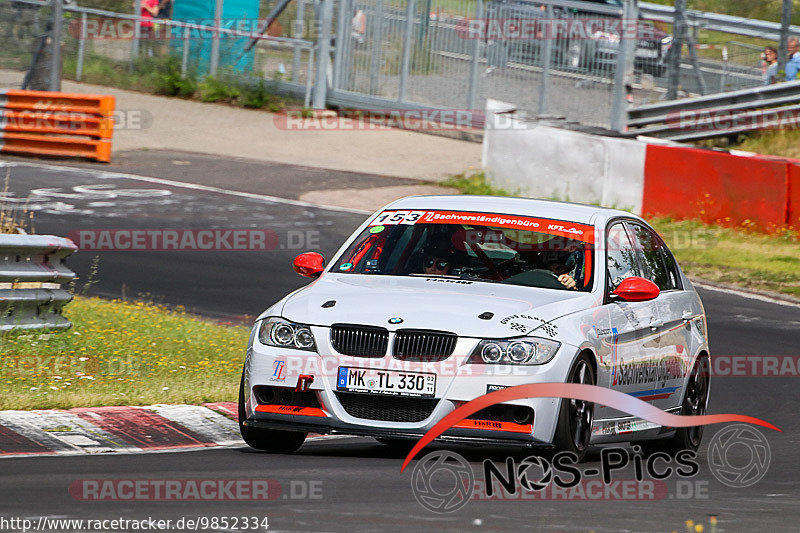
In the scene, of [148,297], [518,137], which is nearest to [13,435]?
[148,297]

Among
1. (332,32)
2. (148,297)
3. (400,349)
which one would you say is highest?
(332,32)

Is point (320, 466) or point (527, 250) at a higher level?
point (527, 250)

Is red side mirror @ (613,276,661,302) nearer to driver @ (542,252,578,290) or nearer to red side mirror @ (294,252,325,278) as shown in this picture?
driver @ (542,252,578,290)

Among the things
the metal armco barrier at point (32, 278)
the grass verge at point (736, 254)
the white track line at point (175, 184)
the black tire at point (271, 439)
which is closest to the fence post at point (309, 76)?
the white track line at point (175, 184)

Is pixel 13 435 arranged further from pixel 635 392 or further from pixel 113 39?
pixel 113 39

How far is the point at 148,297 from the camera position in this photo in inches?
570

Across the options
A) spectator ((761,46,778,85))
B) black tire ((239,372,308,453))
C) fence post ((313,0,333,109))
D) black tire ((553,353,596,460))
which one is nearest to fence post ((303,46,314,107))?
fence post ((313,0,333,109))

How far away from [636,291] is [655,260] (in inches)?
51.7

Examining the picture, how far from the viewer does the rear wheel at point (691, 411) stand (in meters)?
9.00

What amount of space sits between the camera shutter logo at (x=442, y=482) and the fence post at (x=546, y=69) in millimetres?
21440

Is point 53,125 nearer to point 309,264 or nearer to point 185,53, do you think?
point 185,53

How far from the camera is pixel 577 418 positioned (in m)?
7.53

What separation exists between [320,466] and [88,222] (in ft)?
40.2

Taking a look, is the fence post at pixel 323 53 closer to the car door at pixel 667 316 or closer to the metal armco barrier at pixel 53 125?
the metal armco barrier at pixel 53 125
